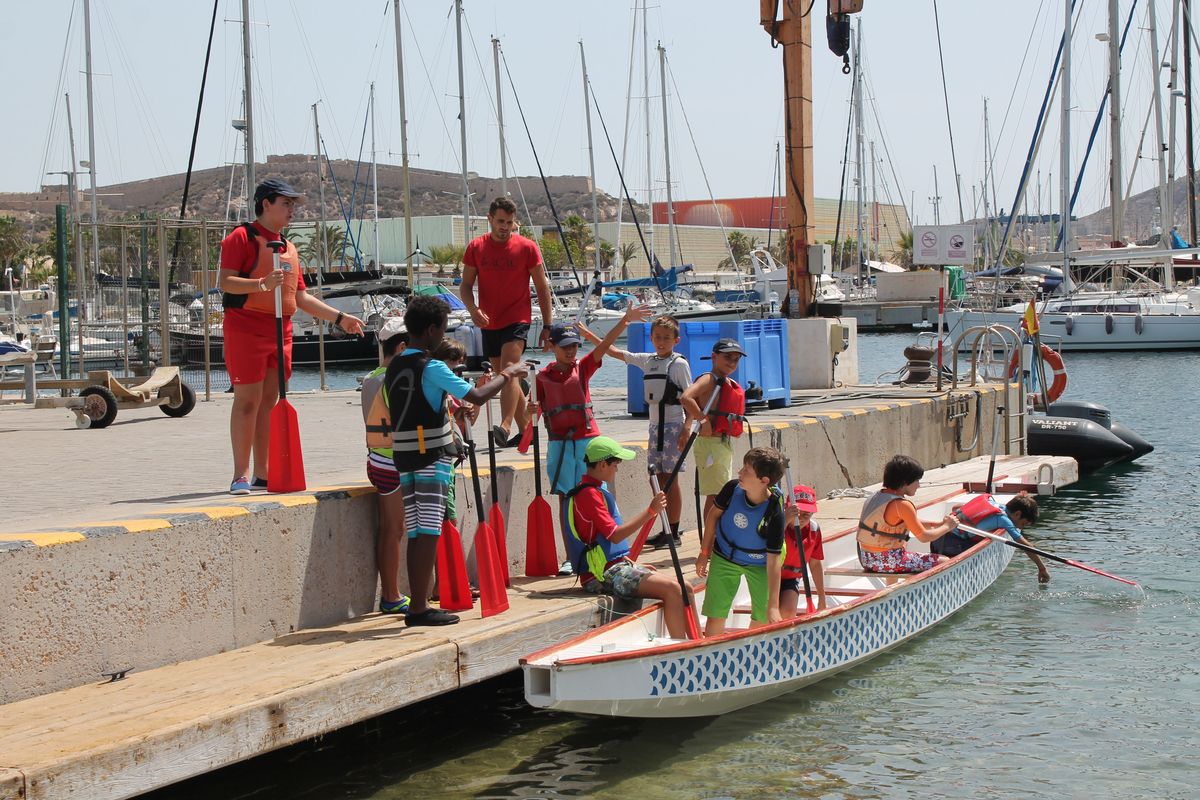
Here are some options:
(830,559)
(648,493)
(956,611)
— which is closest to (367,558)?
(648,493)

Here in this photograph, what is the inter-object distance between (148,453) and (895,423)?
9.45 meters

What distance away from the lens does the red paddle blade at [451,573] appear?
8.13m

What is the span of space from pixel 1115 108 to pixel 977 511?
44.8m

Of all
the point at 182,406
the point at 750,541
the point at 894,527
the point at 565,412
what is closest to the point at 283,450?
the point at 565,412

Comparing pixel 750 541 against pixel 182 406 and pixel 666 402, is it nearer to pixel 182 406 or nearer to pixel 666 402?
pixel 666 402

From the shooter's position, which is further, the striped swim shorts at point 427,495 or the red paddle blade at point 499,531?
the red paddle blade at point 499,531

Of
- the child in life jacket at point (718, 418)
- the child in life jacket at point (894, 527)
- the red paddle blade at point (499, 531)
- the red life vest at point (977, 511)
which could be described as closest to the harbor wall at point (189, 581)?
the red paddle blade at point (499, 531)

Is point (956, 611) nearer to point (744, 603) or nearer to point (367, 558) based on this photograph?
point (744, 603)

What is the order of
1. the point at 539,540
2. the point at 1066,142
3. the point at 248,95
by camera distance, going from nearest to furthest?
the point at 539,540, the point at 248,95, the point at 1066,142

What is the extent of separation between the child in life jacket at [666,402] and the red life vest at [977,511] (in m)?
3.29

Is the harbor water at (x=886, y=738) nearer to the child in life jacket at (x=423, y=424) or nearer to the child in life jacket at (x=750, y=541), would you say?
the child in life jacket at (x=750, y=541)

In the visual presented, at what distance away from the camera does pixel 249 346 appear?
342 inches

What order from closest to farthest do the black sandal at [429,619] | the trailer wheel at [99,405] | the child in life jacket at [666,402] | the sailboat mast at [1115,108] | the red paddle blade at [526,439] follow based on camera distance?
1. the black sandal at [429,619]
2. the child in life jacket at [666,402]
3. the red paddle blade at [526,439]
4. the trailer wheel at [99,405]
5. the sailboat mast at [1115,108]

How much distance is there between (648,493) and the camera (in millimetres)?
11805
